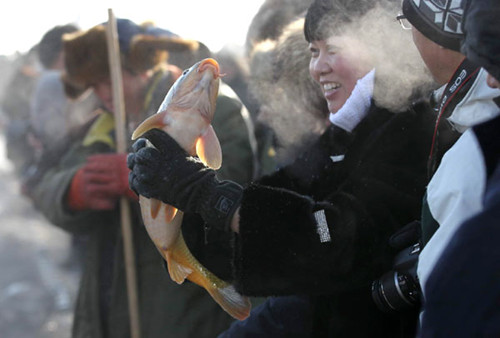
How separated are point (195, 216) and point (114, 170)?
1131 millimetres

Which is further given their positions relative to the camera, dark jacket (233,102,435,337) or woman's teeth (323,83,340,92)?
woman's teeth (323,83,340,92)

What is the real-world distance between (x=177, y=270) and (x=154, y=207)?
0.21 metres

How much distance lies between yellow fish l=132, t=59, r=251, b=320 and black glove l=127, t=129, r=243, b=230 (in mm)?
33

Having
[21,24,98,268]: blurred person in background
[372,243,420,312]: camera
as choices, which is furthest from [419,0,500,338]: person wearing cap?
[21,24,98,268]: blurred person in background

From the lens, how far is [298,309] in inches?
88.7

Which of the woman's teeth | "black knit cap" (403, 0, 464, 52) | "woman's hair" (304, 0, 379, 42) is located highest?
"black knit cap" (403, 0, 464, 52)

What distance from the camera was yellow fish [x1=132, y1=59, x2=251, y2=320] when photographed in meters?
1.91

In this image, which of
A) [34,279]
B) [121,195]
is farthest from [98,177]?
[34,279]

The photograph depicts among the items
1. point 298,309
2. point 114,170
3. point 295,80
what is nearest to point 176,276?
point 298,309

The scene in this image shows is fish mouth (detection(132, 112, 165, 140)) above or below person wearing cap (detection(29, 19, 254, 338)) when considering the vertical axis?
above

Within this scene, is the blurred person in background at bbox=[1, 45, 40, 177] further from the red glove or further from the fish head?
the fish head

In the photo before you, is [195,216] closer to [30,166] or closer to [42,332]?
[42,332]

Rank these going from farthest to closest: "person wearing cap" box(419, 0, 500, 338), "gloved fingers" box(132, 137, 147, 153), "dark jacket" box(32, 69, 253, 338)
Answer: "dark jacket" box(32, 69, 253, 338) → "gloved fingers" box(132, 137, 147, 153) → "person wearing cap" box(419, 0, 500, 338)

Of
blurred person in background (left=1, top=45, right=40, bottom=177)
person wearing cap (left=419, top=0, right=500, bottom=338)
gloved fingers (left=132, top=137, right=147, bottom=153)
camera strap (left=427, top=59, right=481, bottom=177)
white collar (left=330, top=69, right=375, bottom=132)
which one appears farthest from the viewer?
blurred person in background (left=1, top=45, right=40, bottom=177)
